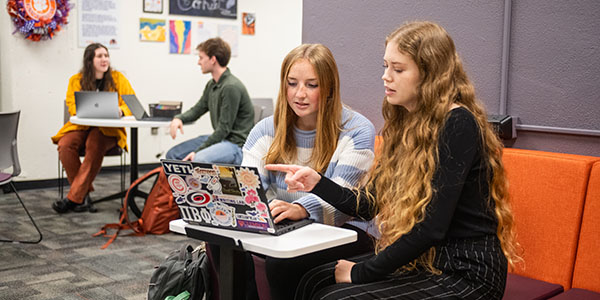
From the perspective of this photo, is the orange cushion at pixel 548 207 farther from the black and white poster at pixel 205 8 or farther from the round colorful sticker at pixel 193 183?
the black and white poster at pixel 205 8

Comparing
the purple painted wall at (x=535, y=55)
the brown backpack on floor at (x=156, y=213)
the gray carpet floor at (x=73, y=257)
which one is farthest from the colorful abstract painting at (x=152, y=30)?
the purple painted wall at (x=535, y=55)

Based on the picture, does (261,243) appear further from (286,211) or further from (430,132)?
(430,132)

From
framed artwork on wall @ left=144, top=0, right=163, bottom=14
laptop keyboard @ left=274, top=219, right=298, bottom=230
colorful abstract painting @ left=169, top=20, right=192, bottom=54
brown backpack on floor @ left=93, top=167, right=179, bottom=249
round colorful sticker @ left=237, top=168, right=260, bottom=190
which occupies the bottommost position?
brown backpack on floor @ left=93, top=167, right=179, bottom=249

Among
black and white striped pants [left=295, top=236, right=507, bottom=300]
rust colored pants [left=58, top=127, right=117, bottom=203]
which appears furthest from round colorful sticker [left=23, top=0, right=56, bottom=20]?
black and white striped pants [left=295, top=236, right=507, bottom=300]

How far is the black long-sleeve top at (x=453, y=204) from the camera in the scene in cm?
166

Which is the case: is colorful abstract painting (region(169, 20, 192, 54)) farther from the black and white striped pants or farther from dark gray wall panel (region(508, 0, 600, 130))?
the black and white striped pants

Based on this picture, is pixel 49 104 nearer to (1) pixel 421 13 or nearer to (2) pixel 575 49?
(1) pixel 421 13

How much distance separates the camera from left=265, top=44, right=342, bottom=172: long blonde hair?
2299mm

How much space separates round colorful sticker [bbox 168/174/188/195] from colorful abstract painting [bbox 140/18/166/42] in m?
4.95

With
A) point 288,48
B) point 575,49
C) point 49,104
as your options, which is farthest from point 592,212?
point 288,48

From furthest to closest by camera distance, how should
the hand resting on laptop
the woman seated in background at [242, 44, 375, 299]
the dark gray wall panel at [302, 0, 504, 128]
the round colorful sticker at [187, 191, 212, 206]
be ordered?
the dark gray wall panel at [302, 0, 504, 128] < the woman seated in background at [242, 44, 375, 299] < the hand resting on laptop < the round colorful sticker at [187, 191, 212, 206]

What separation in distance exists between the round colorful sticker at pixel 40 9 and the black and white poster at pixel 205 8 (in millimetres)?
1281

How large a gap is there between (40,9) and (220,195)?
4581mm

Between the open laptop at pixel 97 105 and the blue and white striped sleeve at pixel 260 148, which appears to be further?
the open laptop at pixel 97 105
